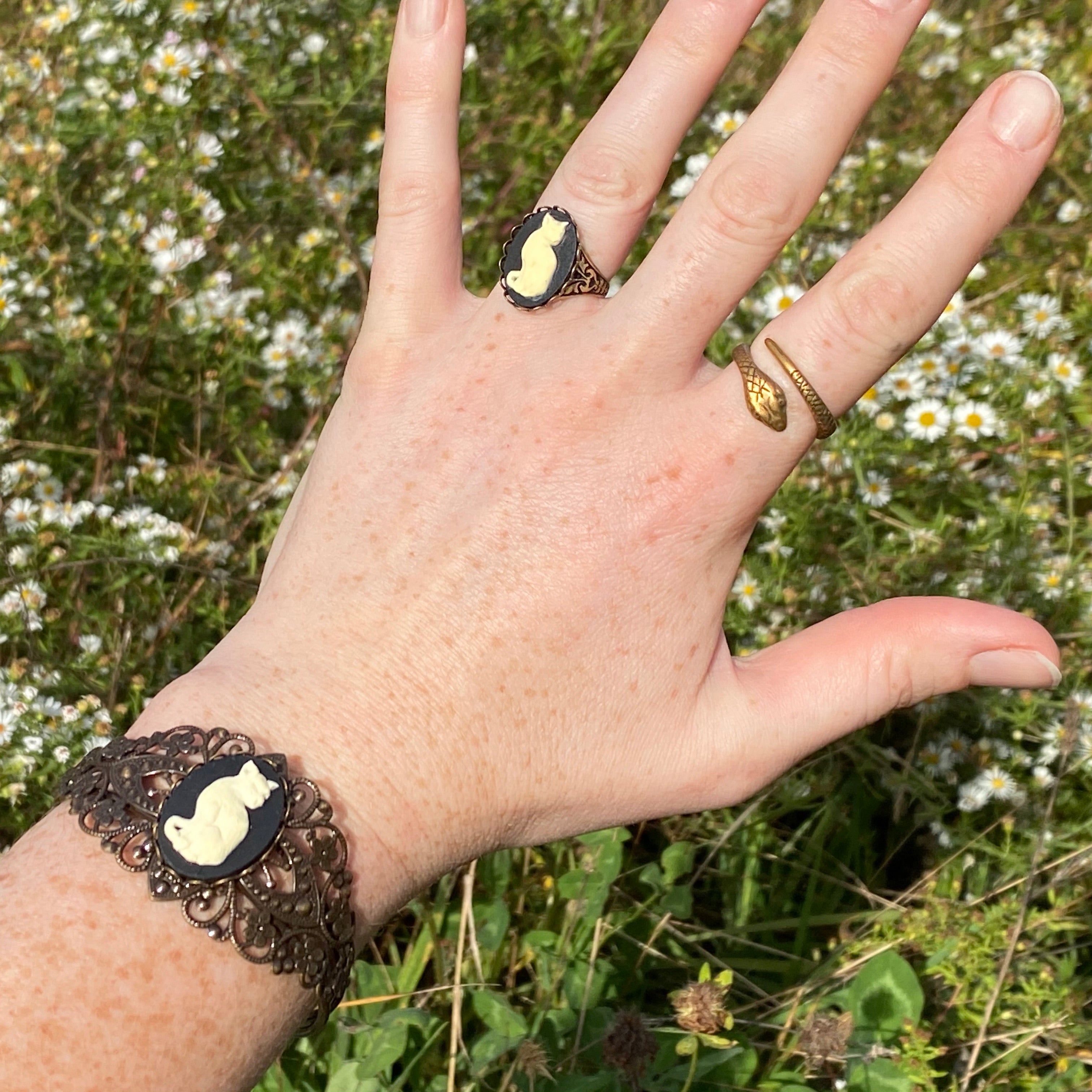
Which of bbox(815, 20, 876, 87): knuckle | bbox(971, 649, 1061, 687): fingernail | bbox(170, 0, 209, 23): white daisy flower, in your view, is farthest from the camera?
bbox(170, 0, 209, 23): white daisy flower

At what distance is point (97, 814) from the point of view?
156cm

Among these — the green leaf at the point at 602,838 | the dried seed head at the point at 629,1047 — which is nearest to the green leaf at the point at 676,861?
the green leaf at the point at 602,838

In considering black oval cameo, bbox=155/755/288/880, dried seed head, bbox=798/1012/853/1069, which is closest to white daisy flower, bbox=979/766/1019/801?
dried seed head, bbox=798/1012/853/1069


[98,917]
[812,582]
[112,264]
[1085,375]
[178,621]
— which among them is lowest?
[1085,375]

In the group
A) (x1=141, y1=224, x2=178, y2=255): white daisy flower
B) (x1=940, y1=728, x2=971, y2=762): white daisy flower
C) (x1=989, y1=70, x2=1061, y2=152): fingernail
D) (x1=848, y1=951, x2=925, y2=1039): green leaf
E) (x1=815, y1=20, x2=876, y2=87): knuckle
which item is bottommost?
(x1=940, y1=728, x2=971, y2=762): white daisy flower

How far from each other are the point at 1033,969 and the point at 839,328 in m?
1.73

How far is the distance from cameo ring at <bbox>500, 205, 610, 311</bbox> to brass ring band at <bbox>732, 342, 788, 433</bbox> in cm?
45

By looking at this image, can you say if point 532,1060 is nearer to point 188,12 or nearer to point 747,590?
point 747,590

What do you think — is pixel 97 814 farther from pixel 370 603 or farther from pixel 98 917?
pixel 370 603

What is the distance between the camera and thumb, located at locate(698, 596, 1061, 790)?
1.89 metres

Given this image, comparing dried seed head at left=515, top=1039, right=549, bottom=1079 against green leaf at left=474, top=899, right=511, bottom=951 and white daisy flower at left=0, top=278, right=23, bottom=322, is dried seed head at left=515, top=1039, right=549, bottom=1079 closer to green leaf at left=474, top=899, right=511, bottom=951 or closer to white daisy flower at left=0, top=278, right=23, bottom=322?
green leaf at left=474, top=899, right=511, bottom=951

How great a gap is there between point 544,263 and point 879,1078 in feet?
6.28

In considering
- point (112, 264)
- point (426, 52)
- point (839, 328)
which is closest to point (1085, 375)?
point (839, 328)

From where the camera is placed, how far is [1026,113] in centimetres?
197
